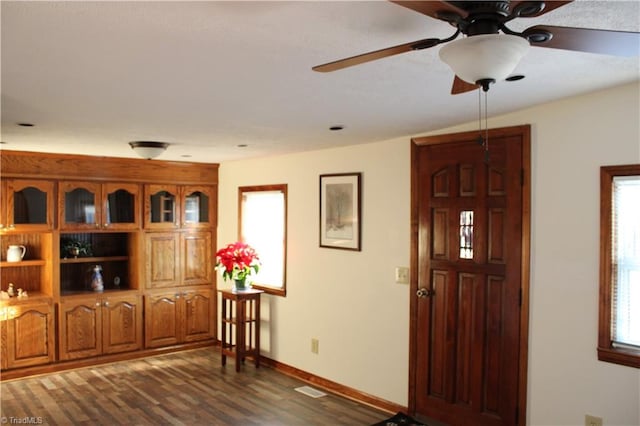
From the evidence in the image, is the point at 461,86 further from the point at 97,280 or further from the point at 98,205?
the point at 97,280

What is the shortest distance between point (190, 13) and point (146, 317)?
16.7 feet

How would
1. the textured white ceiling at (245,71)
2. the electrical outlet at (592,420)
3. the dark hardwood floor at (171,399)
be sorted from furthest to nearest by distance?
the dark hardwood floor at (171,399) < the electrical outlet at (592,420) < the textured white ceiling at (245,71)

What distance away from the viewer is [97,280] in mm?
6000

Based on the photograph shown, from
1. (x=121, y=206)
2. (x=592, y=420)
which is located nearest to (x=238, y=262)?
(x=121, y=206)

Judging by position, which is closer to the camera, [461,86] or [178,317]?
[461,86]

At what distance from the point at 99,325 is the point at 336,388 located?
9.12 feet

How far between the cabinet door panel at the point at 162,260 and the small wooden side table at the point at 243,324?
848mm

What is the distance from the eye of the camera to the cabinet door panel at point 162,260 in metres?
6.20

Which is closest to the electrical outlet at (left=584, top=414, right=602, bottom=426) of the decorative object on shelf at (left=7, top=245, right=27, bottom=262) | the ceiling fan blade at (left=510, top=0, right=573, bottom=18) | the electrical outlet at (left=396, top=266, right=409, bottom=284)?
the electrical outlet at (left=396, top=266, right=409, bottom=284)

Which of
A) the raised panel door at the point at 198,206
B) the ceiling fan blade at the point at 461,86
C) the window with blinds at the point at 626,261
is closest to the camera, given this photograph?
the ceiling fan blade at the point at 461,86

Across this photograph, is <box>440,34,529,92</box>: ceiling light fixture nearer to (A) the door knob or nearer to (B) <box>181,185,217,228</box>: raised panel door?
(A) the door knob

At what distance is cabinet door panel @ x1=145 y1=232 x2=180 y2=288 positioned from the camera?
6.20m

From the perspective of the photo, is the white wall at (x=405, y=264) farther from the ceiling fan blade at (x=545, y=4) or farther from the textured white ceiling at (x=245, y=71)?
the ceiling fan blade at (x=545, y=4)

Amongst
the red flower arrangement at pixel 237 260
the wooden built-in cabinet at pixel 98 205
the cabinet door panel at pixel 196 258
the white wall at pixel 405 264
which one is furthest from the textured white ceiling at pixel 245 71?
the cabinet door panel at pixel 196 258
